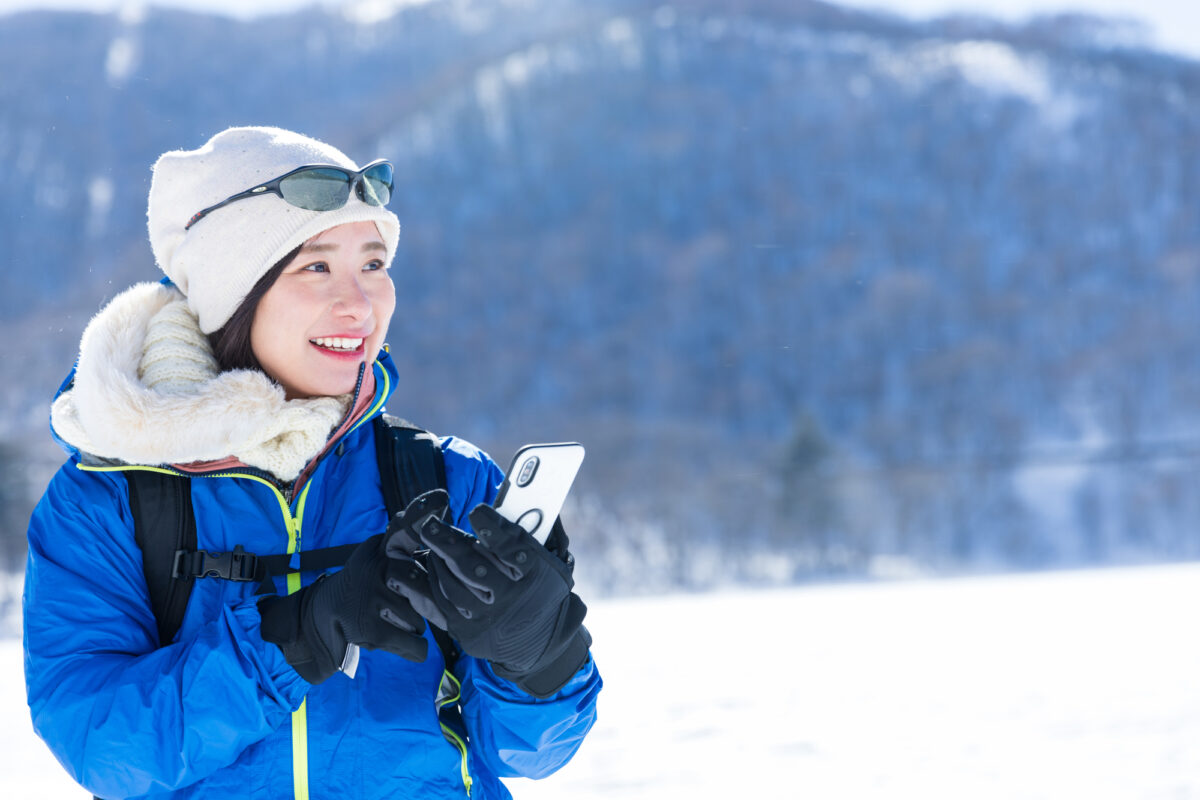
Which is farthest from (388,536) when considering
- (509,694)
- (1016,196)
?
(1016,196)

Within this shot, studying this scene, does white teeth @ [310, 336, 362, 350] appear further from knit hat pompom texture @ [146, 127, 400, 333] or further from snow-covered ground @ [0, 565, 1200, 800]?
snow-covered ground @ [0, 565, 1200, 800]

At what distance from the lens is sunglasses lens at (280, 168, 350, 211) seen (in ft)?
4.15

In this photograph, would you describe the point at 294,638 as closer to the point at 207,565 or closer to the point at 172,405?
the point at 207,565

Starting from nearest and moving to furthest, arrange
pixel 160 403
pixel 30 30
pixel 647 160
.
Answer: pixel 160 403 → pixel 647 160 → pixel 30 30

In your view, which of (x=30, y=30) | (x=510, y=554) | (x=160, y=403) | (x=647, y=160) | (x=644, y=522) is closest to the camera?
(x=510, y=554)

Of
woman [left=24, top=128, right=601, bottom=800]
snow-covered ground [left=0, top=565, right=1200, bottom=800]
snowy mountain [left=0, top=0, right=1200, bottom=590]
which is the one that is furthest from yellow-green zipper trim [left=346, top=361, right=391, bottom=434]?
snowy mountain [left=0, top=0, right=1200, bottom=590]

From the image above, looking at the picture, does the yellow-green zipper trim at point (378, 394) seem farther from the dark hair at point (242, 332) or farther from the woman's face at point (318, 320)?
the dark hair at point (242, 332)

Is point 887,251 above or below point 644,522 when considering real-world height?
above

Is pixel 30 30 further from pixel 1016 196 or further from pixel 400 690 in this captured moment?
pixel 400 690

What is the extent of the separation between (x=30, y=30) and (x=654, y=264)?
40294 mm

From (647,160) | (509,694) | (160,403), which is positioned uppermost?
(647,160)

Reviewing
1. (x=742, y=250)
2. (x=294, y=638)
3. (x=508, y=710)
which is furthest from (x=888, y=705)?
(x=742, y=250)

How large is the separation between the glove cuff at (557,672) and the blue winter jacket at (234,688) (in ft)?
0.09

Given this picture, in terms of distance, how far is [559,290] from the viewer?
47125mm
